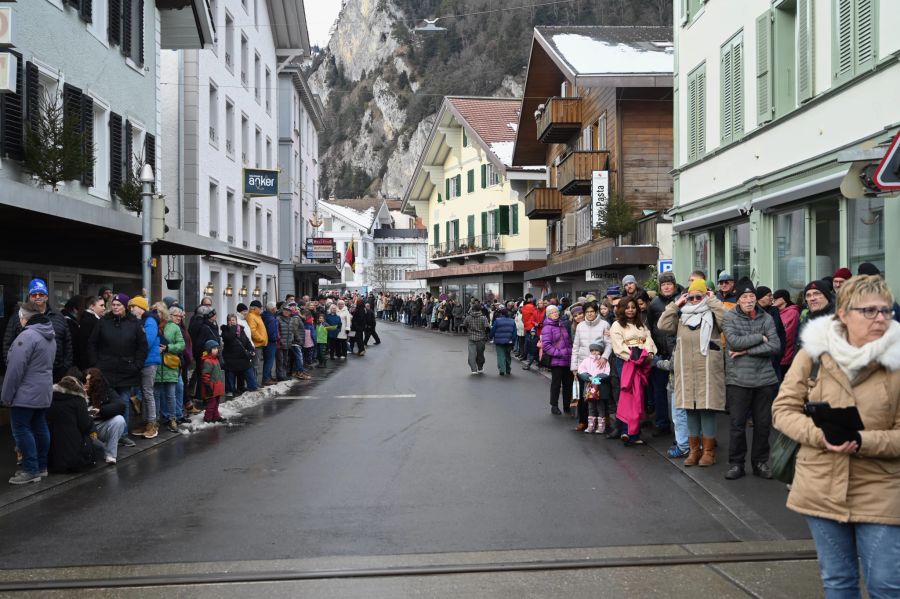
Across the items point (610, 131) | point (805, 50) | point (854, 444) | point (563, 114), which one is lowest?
point (854, 444)

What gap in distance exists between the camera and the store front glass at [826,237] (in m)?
13.0

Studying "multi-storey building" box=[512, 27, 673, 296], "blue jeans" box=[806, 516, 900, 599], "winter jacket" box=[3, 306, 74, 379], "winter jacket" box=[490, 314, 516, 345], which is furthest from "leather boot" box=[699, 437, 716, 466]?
"multi-storey building" box=[512, 27, 673, 296]

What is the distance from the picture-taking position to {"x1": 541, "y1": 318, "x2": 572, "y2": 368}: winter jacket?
1334cm

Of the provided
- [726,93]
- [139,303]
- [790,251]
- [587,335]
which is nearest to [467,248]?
[726,93]

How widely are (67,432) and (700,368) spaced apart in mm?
6225

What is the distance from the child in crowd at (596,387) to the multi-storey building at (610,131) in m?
12.9

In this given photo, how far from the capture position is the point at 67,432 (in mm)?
9289

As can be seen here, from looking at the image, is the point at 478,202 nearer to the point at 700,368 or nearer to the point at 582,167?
the point at 582,167

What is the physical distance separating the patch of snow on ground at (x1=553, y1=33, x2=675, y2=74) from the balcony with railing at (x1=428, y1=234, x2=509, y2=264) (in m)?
19.1

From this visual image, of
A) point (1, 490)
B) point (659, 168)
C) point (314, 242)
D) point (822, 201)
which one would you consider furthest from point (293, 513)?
point (314, 242)

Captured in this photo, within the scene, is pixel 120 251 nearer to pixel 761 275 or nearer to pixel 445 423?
pixel 445 423

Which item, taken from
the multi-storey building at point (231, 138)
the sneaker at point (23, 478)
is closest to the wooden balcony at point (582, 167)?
the multi-storey building at point (231, 138)

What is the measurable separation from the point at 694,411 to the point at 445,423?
430 centimetres

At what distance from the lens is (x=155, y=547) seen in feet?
21.1
